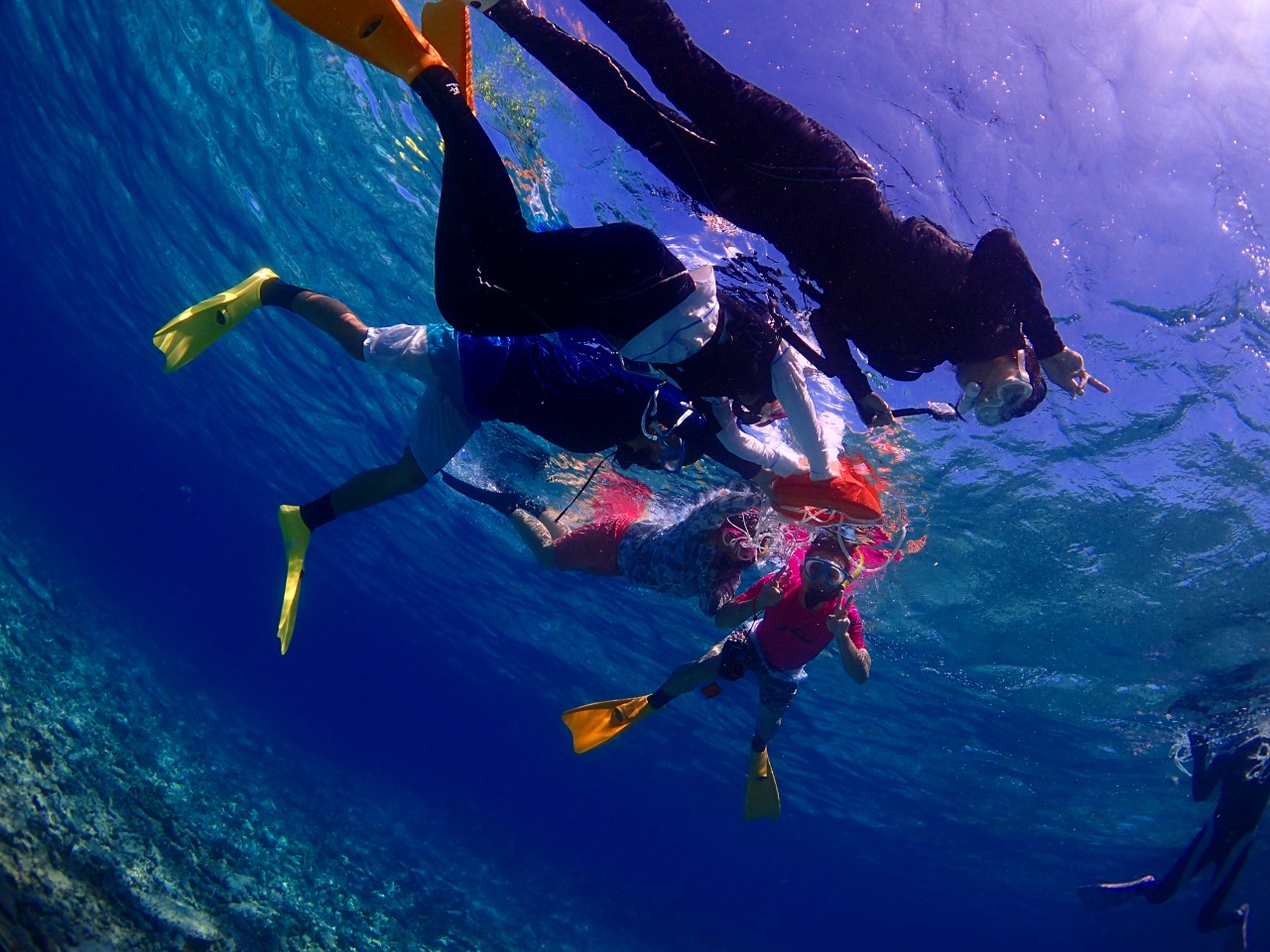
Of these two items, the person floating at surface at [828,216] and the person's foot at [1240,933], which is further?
the person's foot at [1240,933]

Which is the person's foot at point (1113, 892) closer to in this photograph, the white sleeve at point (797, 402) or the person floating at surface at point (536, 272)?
the white sleeve at point (797, 402)

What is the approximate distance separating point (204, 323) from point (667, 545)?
213 inches

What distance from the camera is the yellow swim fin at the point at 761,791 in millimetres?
8883

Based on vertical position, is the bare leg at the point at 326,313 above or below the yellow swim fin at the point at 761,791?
above

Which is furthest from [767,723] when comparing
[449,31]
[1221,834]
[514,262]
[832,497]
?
[1221,834]

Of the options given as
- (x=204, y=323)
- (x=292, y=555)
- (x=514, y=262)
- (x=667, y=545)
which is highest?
(x=204, y=323)

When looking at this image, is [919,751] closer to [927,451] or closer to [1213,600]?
[1213,600]

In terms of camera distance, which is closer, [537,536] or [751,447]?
[751,447]

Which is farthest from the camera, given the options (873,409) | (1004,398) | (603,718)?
(603,718)

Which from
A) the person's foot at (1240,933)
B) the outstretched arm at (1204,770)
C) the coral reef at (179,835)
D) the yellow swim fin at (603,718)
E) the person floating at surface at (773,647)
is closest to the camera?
the person floating at surface at (773,647)

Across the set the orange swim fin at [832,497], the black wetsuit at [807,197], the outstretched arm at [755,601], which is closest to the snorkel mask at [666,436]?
the orange swim fin at [832,497]

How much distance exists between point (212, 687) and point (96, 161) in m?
30.7

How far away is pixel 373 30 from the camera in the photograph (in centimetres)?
327

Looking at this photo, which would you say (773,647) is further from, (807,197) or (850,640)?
(807,197)
